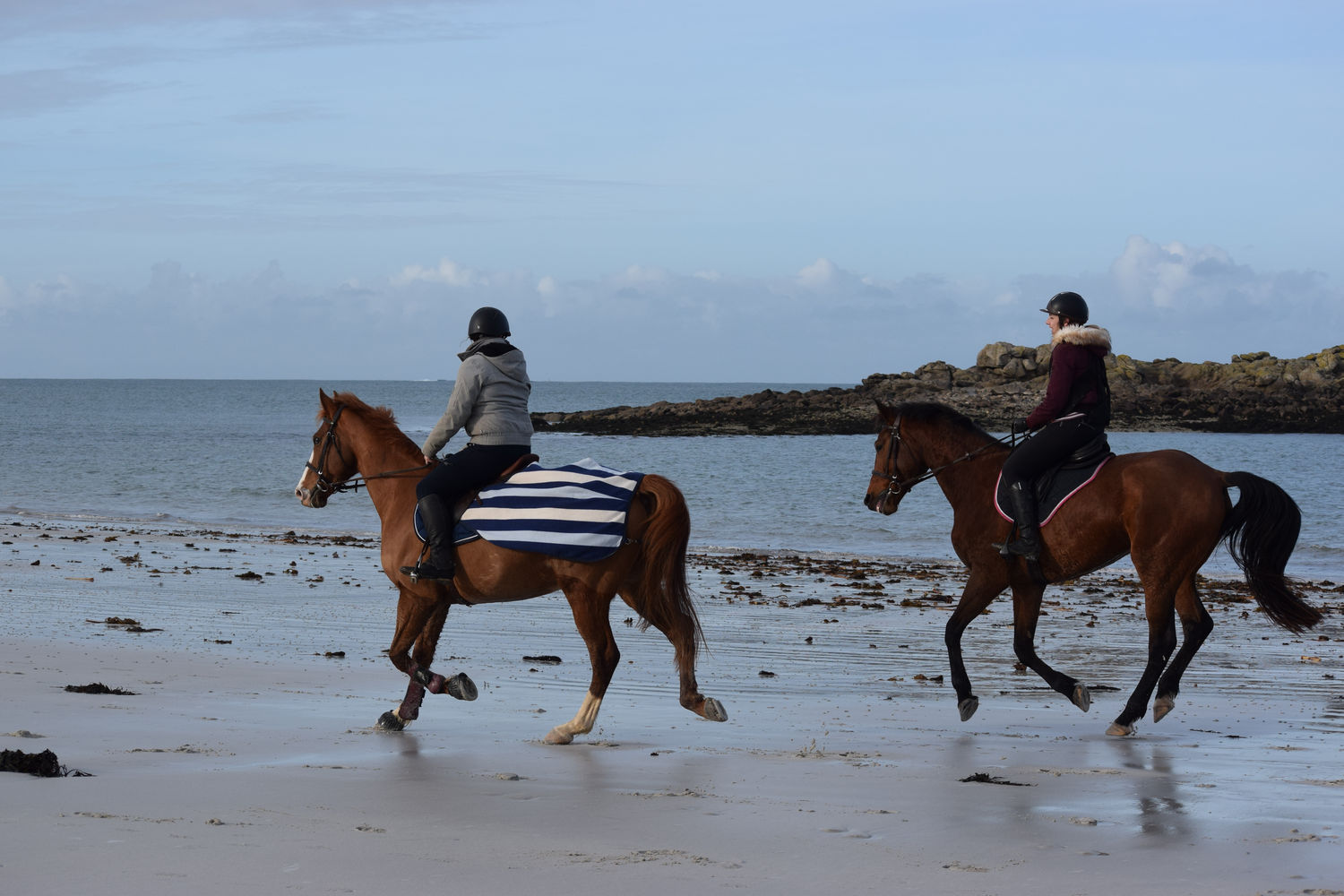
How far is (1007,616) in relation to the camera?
532 inches

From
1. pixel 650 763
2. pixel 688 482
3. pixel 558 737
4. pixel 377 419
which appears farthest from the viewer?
pixel 688 482

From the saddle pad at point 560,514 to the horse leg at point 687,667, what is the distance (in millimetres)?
419

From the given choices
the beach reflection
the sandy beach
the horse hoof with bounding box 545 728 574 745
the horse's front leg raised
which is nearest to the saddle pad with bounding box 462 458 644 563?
the horse's front leg raised

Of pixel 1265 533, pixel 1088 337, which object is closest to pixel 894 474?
pixel 1088 337

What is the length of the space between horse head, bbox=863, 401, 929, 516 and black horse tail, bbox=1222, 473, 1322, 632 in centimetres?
205

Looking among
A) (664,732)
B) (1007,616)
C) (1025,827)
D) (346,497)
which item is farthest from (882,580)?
(346,497)

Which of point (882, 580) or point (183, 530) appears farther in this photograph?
point (183, 530)

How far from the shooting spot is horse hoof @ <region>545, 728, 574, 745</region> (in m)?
7.10

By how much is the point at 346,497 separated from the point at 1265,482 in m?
27.1

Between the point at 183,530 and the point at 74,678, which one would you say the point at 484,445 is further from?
the point at 183,530

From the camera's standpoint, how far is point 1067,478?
831cm

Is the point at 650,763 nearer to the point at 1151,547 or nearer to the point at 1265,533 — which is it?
the point at 1151,547

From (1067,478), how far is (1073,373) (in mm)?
688

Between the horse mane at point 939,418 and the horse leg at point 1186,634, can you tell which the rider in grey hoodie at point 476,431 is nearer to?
the horse mane at point 939,418
